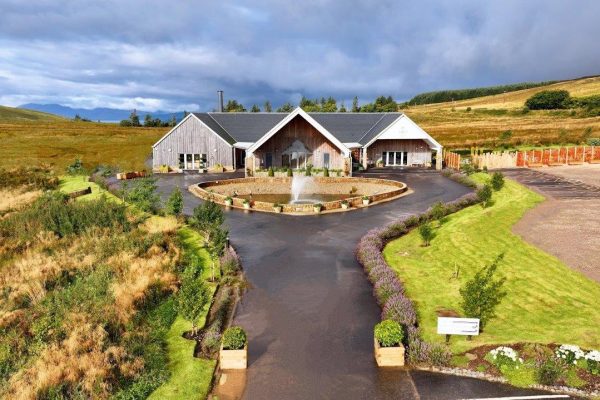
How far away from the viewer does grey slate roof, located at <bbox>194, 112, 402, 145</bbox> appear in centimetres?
5866

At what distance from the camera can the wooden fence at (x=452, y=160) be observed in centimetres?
5516

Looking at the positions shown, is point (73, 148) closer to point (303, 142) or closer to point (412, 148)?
point (303, 142)

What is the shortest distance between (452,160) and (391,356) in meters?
47.9

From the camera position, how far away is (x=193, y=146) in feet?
188

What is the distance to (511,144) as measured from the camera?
78375 millimetres

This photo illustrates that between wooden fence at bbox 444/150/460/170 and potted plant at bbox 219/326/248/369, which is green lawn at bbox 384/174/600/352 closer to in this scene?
potted plant at bbox 219/326/248/369

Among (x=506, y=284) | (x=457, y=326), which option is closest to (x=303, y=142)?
(x=506, y=284)

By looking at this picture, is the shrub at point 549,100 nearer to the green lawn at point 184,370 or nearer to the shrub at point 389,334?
the shrub at point 389,334

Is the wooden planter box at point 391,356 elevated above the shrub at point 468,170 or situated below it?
below

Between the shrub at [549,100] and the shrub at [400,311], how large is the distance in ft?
487

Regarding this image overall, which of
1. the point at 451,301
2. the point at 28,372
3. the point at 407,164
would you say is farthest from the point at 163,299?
the point at 407,164

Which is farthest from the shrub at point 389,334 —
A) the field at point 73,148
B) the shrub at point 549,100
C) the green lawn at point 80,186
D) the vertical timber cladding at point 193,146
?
the shrub at point 549,100

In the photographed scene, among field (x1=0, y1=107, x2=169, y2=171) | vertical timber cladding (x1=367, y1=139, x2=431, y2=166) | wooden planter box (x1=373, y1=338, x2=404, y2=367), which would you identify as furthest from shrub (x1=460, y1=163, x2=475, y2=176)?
field (x1=0, y1=107, x2=169, y2=171)

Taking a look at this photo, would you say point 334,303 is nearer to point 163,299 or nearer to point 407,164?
point 163,299
